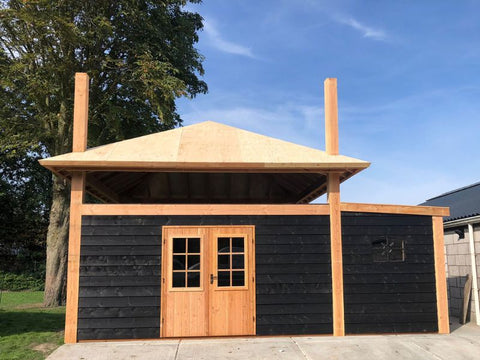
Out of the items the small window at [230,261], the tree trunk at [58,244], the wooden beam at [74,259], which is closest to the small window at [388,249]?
the small window at [230,261]

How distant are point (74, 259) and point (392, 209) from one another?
6.11 m

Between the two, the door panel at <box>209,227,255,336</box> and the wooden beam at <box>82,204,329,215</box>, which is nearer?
the door panel at <box>209,227,255,336</box>

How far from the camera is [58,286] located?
1377 cm

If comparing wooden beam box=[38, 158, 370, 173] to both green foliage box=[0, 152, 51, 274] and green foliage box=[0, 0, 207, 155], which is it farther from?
green foliage box=[0, 152, 51, 274]

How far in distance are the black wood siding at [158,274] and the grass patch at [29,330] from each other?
835 millimetres

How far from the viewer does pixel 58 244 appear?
547 inches

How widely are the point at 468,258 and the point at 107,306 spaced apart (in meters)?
8.08

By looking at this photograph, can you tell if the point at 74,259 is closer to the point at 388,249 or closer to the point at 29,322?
the point at 29,322

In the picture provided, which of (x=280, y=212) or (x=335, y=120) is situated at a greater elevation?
(x=335, y=120)

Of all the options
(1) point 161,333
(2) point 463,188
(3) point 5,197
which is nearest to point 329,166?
(1) point 161,333

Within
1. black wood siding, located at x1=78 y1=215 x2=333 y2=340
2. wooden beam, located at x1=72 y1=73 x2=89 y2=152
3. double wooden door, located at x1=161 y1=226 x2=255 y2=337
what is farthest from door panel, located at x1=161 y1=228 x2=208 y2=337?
wooden beam, located at x1=72 y1=73 x2=89 y2=152

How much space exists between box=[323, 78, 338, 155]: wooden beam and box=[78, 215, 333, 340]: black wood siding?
1.54m

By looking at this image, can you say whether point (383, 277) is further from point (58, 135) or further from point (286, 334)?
point (58, 135)

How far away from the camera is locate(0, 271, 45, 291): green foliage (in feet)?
58.2
